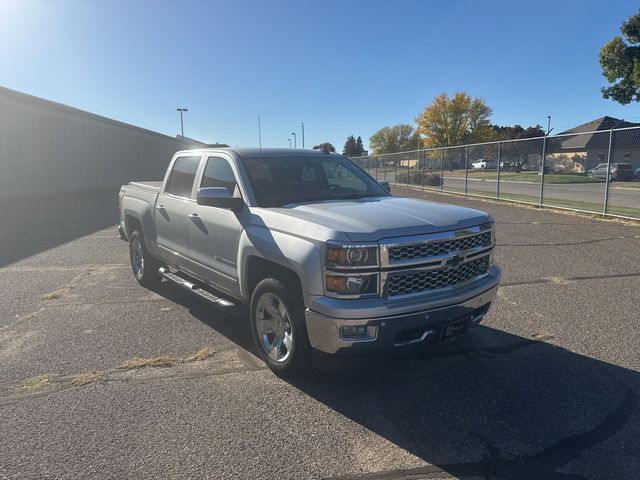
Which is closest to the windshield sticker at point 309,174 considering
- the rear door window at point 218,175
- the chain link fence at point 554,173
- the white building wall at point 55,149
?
the rear door window at point 218,175

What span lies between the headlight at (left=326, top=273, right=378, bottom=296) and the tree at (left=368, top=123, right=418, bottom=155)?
90.9m

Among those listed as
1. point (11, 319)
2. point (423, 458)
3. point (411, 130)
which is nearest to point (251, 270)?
Result: point (423, 458)

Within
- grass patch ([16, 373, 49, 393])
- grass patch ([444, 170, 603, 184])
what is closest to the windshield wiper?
grass patch ([16, 373, 49, 393])

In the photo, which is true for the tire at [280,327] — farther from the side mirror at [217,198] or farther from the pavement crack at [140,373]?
the side mirror at [217,198]

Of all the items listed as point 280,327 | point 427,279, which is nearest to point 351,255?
point 427,279

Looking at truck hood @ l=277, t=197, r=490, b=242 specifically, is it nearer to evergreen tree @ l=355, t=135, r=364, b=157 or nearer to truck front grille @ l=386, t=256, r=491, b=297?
truck front grille @ l=386, t=256, r=491, b=297

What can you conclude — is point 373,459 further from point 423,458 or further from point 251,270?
point 251,270

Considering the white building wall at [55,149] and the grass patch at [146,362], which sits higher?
the white building wall at [55,149]

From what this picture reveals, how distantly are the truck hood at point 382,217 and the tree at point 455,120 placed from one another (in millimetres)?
56072

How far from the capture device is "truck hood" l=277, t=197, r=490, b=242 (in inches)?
126

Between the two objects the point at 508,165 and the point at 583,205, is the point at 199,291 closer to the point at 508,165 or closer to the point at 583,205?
the point at 583,205

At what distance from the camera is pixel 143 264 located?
6.35 m

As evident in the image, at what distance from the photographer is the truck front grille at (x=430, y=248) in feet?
10.4

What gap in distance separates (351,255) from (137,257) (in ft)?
14.8
